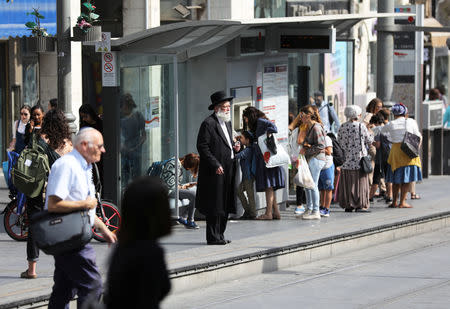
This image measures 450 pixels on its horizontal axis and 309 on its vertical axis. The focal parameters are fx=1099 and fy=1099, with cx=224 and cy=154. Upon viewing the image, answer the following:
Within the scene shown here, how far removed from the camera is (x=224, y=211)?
466 inches

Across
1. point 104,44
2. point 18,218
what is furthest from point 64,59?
point 18,218

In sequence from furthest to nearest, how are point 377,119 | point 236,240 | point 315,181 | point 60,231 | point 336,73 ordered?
point 336,73
point 377,119
point 315,181
point 236,240
point 60,231

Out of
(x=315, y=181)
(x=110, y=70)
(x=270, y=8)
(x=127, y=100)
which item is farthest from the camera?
(x=270, y=8)

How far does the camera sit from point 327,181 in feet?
48.6

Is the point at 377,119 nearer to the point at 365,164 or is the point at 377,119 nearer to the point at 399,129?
the point at 399,129

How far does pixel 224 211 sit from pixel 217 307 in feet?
8.27

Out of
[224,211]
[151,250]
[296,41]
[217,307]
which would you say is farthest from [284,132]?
[151,250]

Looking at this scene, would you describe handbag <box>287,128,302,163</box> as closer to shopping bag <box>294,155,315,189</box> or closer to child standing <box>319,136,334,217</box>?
shopping bag <box>294,155,315,189</box>

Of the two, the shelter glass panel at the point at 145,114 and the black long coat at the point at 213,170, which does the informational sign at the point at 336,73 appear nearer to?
the shelter glass panel at the point at 145,114

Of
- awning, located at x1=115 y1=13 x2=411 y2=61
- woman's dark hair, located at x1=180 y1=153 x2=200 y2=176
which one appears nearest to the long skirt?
awning, located at x1=115 y1=13 x2=411 y2=61

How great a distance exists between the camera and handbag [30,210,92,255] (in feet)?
23.0

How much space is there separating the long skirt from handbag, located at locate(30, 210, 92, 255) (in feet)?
28.3

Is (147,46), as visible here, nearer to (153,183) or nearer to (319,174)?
(319,174)

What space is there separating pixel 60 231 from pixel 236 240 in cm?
543
